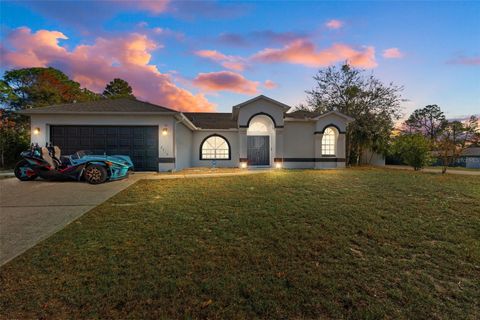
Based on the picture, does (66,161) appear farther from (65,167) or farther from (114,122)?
(114,122)

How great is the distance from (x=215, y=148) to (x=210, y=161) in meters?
1.10

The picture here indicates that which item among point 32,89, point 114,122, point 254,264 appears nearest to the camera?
point 254,264

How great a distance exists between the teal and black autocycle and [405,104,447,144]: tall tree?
6096 cm

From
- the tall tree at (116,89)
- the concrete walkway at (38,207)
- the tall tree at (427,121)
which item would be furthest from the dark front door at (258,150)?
the tall tree at (427,121)

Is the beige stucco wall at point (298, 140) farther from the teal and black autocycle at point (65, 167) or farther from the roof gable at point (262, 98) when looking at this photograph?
the teal and black autocycle at point (65, 167)

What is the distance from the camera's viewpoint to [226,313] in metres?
2.29

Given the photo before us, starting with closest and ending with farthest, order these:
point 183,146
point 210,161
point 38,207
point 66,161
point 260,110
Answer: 1. point 38,207
2. point 66,161
3. point 183,146
4. point 260,110
5. point 210,161

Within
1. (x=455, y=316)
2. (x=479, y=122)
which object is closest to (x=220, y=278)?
(x=455, y=316)

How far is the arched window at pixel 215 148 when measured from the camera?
56.6 ft

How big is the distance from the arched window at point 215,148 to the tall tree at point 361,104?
430 inches

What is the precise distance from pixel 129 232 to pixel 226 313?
2.75m

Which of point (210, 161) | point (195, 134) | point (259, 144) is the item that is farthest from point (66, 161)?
point (259, 144)

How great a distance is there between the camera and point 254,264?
321cm

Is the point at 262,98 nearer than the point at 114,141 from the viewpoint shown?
No
